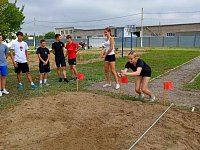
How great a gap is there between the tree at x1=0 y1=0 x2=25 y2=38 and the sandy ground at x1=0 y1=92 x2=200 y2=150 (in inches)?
901

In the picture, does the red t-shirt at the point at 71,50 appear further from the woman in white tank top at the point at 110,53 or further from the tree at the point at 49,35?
the tree at the point at 49,35

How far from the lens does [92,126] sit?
15.8ft

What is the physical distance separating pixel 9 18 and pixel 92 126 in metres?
26.2

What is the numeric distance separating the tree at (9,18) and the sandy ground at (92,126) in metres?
22.9

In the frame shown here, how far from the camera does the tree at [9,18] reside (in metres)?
27.3

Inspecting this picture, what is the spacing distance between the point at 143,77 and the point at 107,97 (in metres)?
1.06

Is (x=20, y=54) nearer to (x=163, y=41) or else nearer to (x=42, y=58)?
(x=42, y=58)

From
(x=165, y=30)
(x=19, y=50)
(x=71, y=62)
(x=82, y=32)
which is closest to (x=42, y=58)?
(x=19, y=50)

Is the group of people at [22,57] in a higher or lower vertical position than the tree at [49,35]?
lower

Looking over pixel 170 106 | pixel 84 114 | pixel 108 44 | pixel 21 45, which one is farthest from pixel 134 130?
pixel 21 45

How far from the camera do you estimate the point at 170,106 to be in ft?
20.1

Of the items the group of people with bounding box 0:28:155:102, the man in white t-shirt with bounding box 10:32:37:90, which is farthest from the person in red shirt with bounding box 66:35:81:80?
the man in white t-shirt with bounding box 10:32:37:90

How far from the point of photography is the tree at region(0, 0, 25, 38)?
27.3 meters

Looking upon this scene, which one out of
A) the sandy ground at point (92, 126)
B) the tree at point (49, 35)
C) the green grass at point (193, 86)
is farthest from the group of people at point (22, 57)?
the tree at point (49, 35)
